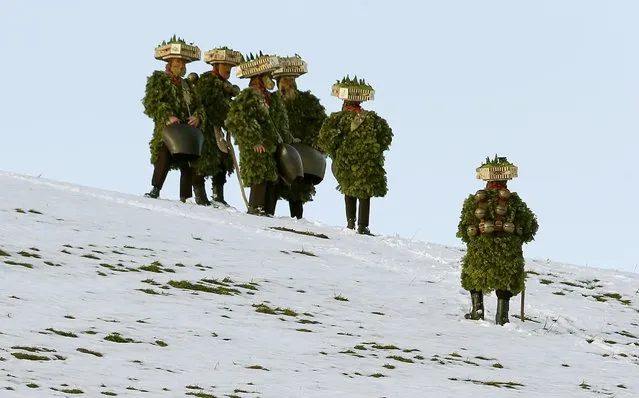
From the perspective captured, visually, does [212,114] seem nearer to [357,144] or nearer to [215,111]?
[215,111]

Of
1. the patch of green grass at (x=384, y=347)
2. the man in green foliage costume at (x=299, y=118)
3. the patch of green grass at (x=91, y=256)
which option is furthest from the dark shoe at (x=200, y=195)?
the patch of green grass at (x=384, y=347)

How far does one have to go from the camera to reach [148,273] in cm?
1498

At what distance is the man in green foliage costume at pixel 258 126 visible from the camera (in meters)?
22.5

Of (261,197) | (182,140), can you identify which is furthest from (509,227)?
(182,140)

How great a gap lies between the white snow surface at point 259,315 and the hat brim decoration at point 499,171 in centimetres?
178

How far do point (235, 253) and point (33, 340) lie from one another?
6.91m

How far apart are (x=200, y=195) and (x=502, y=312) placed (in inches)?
365

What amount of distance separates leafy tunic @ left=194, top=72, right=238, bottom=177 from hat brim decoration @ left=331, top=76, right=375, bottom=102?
251 centimetres

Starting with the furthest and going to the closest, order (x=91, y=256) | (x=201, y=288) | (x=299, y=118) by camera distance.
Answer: (x=299, y=118), (x=91, y=256), (x=201, y=288)

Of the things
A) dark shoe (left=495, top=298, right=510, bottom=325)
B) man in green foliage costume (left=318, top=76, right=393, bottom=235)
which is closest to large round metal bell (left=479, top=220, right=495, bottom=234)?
dark shoe (left=495, top=298, right=510, bottom=325)

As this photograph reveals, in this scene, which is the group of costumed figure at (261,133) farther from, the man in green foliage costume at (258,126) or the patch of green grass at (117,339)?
the patch of green grass at (117,339)

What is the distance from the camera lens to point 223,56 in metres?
23.8

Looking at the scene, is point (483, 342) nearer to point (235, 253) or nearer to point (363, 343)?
point (363, 343)

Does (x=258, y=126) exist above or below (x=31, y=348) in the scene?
above
